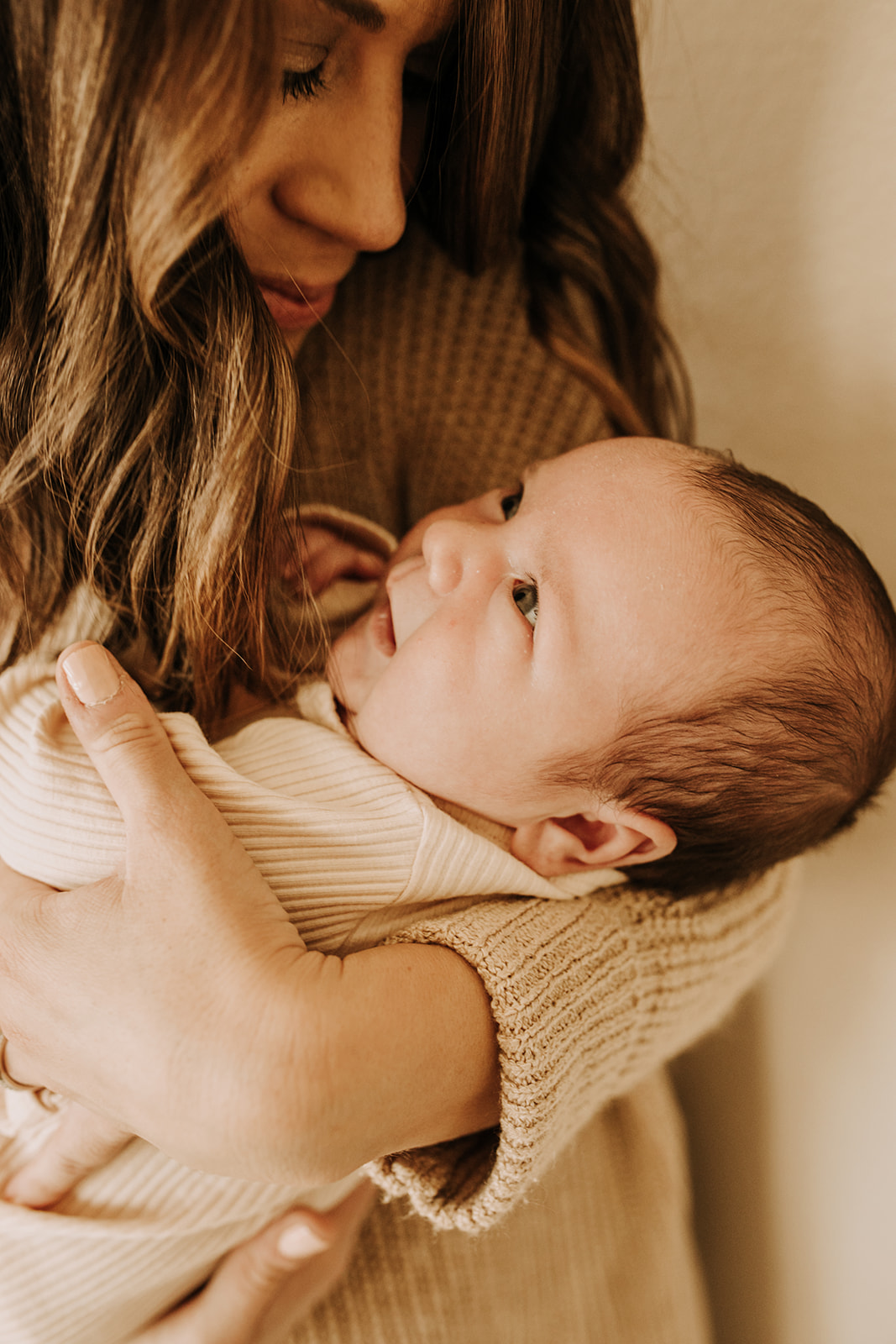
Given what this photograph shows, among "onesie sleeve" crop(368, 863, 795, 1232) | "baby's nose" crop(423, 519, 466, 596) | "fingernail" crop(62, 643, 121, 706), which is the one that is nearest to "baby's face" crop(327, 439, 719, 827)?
"baby's nose" crop(423, 519, 466, 596)

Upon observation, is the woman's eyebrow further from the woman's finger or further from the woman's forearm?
the woman's forearm

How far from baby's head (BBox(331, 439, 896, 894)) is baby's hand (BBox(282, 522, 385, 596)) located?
170mm

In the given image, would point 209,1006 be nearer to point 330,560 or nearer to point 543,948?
point 543,948

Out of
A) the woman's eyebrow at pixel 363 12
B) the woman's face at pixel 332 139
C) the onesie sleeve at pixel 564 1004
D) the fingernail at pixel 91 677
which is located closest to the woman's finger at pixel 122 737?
the fingernail at pixel 91 677

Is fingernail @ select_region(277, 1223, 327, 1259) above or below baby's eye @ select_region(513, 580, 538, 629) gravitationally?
below

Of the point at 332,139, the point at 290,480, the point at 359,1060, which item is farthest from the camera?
the point at 290,480

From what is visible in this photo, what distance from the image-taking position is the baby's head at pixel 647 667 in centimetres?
72

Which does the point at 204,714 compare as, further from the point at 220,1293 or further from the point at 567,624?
the point at 220,1293

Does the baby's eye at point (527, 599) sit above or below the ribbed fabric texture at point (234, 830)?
above

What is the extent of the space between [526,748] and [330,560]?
0.34 meters

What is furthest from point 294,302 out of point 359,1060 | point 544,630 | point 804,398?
point 359,1060

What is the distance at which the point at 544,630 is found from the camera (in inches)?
29.3

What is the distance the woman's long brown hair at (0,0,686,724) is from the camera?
0.55 meters

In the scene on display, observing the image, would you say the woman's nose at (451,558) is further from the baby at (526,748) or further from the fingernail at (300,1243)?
the fingernail at (300,1243)
